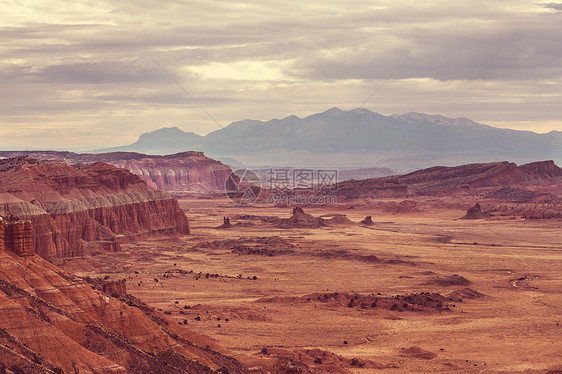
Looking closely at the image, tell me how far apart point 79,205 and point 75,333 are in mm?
71949

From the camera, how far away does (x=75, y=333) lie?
30125 millimetres

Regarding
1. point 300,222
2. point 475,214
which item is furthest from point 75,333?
point 475,214

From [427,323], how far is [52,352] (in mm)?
36595

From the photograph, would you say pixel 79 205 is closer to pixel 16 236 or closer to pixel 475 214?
pixel 16 236

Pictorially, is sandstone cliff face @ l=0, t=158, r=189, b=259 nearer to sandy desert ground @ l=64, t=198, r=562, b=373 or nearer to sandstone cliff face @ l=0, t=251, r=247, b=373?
sandy desert ground @ l=64, t=198, r=562, b=373

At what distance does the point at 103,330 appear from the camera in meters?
31.2

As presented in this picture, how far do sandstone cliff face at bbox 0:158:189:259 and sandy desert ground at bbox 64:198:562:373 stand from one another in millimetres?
3165

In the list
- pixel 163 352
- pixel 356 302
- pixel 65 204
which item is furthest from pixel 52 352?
pixel 65 204

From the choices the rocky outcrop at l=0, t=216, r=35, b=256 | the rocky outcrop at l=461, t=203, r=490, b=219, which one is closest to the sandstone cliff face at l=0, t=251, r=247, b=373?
the rocky outcrop at l=0, t=216, r=35, b=256

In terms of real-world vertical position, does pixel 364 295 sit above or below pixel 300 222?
below

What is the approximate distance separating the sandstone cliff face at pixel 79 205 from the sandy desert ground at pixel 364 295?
316cm

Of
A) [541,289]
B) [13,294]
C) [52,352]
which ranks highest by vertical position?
[13,294]

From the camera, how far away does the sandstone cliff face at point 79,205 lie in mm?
83438

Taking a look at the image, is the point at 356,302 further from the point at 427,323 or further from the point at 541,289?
the point at 541,289
